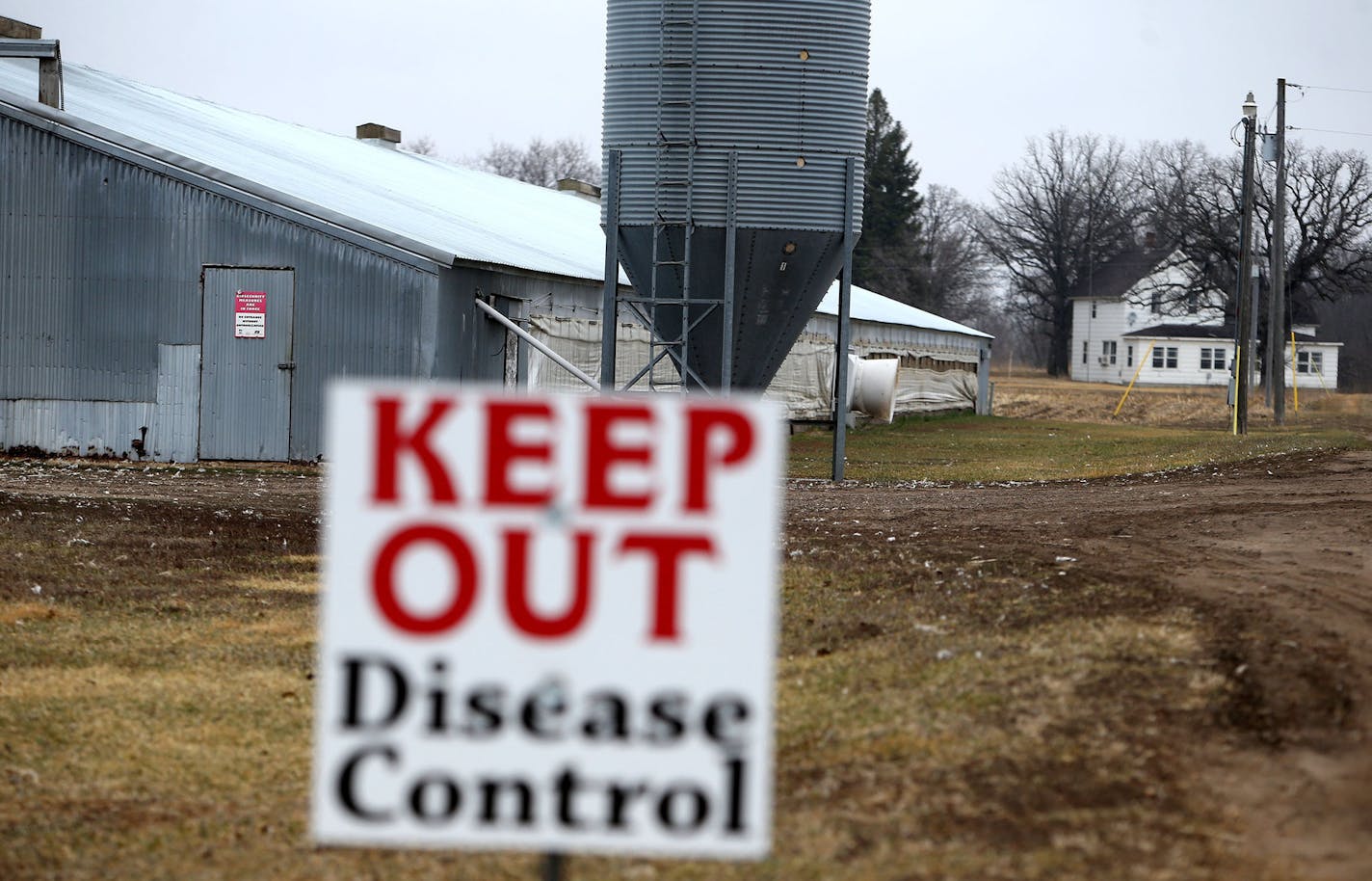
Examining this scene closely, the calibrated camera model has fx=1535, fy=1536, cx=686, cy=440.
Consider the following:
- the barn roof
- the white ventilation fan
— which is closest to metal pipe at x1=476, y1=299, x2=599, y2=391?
the barn roof

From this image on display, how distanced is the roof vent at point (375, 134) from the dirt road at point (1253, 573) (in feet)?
70.3

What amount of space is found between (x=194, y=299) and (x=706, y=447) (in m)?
19.1

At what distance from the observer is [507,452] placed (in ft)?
11.6

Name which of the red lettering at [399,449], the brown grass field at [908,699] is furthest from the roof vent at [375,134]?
the red lettering at [399,449]

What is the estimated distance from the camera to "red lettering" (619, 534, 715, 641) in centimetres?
357

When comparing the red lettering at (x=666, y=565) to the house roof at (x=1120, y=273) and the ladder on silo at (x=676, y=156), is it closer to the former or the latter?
the ladder on silo at (x=676, y=156)

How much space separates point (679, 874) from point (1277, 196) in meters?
34.9

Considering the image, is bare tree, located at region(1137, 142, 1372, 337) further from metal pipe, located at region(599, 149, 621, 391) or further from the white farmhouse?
metal pipe, located at region(599, 149, 621, 391)

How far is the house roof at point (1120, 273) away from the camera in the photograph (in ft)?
253

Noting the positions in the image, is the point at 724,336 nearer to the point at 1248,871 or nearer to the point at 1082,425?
the point at 1248,871

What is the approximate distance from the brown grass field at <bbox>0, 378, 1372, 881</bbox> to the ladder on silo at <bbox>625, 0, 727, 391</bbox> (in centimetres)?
530

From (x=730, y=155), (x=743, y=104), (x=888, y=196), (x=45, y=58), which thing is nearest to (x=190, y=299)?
(x=45, y=58)

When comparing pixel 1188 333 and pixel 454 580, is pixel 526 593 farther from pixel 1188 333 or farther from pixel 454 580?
pixel 1188 333

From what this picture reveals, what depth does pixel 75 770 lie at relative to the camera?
6738mm
